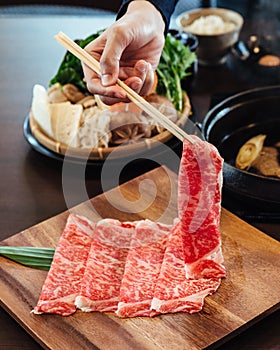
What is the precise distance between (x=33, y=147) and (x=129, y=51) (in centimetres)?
52

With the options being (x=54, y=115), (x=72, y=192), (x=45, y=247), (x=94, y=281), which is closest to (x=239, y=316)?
(x=94, y=281)

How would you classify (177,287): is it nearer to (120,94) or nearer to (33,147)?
(120,94)

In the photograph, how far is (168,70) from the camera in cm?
246

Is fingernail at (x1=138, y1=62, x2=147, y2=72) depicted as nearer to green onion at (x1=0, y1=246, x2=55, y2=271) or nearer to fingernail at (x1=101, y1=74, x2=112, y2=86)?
fingernail at (x1=101, y1=74, x2=112, y2=86)

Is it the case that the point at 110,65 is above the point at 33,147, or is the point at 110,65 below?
above

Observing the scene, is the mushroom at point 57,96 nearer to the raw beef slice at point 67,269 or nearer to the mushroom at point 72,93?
the mushroom at point 72,93

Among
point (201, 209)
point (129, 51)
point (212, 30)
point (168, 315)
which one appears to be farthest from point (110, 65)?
point (212, 30)

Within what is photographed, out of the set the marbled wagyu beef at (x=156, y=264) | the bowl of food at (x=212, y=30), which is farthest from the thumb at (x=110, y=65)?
the bowl of food at (x=212, y=30)

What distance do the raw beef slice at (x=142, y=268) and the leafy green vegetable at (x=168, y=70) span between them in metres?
0.67

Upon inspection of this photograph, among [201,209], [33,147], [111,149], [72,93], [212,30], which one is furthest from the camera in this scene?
[212,30]

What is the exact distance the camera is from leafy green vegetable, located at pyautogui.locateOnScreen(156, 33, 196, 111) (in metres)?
2.39

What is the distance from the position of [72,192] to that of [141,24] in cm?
57

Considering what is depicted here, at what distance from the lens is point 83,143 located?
222 cm

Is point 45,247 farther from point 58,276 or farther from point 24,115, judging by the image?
point 24,115
